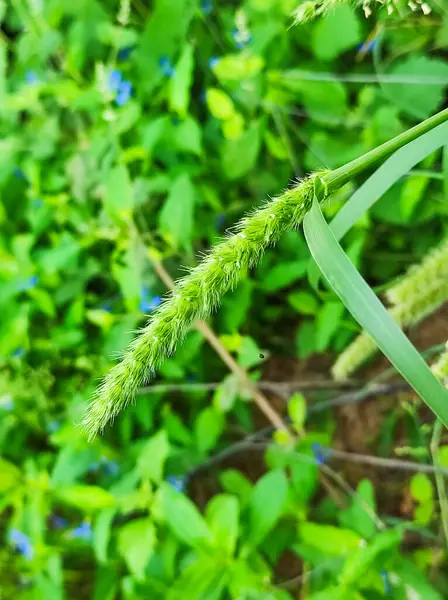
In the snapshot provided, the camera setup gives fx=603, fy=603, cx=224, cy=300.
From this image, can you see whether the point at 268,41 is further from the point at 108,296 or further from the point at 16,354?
the point at 16,354

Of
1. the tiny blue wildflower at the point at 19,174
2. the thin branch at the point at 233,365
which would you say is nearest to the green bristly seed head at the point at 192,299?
the thin branch at the point at 233,365

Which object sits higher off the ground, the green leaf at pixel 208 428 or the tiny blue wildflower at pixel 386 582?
the green leaf at pixel 208 428

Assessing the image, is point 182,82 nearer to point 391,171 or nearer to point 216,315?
point 216,315

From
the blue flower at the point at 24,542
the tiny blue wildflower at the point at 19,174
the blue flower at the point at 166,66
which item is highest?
the tiny blue wildflower at the point at 19,174

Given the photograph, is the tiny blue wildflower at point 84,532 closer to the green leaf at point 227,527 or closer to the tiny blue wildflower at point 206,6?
the green leaf at point 227,527

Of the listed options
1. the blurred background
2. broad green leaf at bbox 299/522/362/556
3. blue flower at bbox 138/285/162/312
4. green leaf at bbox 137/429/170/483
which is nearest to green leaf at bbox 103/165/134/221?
the blurred background

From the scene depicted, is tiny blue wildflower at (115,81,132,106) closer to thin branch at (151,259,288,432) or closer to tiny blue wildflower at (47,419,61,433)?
thin branch at (151,259,288,432)

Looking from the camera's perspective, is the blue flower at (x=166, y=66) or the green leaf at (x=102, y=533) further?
the blue flower at (x=166, y=66)
